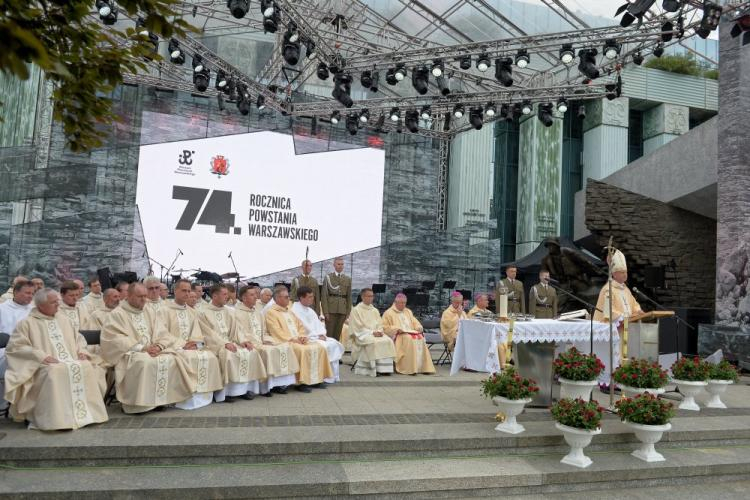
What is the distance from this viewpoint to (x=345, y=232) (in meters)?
17.7

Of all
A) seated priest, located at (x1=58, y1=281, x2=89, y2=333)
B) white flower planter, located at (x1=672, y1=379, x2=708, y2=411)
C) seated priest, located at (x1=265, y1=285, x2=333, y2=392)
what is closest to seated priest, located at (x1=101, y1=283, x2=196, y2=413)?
seated priest, located at (x1=58, y1=281, x2=89, y2=333)

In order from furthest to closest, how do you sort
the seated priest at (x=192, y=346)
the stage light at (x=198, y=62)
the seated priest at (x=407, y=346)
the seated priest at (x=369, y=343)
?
the stage light at (x=198, y=62) → the seated priest at (x=407, y=346) → the seated priest at (x=369, y=343) → the seated priest at (x=192, y=346)

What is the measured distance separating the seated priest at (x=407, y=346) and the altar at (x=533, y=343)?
3.61 feet

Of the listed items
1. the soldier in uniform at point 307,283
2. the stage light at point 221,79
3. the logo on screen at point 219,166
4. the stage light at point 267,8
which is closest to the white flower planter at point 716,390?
the soldier in uniform at point 307,283

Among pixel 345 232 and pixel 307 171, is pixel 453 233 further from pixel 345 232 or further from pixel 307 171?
pixel 307 171

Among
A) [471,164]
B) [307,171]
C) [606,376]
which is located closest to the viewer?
[606,376]

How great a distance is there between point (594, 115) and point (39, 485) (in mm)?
23403

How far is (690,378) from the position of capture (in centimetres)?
649

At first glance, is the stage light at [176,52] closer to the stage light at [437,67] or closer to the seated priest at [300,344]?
the stage light at [437,67]

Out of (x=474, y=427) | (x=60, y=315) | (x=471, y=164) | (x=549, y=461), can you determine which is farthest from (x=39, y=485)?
(x=471, y=164)

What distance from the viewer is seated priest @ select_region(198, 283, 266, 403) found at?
20.2 feet

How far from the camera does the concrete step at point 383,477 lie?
3.83 metres

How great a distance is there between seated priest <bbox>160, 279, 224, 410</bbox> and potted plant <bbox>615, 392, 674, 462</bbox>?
12.9ft

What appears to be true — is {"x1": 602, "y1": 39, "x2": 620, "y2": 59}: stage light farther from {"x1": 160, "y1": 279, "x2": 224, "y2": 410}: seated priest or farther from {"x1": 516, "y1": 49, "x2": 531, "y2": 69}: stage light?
{"x1": 160, "y1": 279, "x2": 224, "y2": 410}: seated priest
